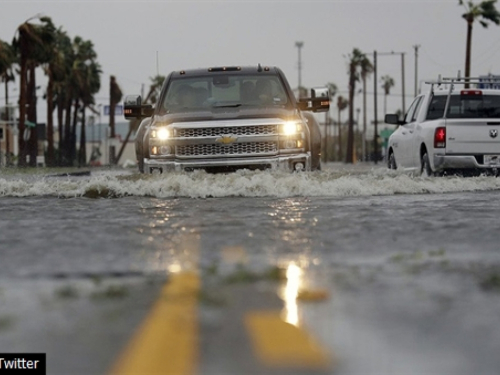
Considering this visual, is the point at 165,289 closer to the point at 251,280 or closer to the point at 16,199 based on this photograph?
the point at 251,280

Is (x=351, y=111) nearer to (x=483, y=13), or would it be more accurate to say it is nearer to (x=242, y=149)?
(x=483, y=13)

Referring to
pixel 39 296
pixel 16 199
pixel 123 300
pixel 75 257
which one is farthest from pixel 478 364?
pixel 16 199

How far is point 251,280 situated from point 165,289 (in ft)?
1.67

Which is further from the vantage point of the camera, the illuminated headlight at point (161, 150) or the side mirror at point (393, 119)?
the side mirror at point (393, 119)

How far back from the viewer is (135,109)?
15.7 meters

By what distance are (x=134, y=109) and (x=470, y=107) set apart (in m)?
5.92

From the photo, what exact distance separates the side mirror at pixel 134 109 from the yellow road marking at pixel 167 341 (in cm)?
1039

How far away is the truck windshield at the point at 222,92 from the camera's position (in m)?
15.5

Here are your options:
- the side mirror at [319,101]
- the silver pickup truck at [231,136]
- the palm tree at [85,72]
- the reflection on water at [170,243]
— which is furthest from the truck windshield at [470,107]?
the palm tree at [85,72]

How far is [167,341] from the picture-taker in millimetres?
4184

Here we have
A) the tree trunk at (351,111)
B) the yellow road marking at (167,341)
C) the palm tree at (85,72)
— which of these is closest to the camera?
the yellow road marking at (167,341)

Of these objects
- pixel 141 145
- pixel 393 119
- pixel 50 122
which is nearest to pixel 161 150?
pixel 141 145

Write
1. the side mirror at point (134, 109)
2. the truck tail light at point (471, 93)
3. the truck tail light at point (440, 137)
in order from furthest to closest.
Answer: the truck tail light at point (471, 93) → the truck tail light at point (440, 137) → the side mirror at point (134, 109)

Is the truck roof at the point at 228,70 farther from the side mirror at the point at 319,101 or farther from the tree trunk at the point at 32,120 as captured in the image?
the tree trunk at the point at 32,120
